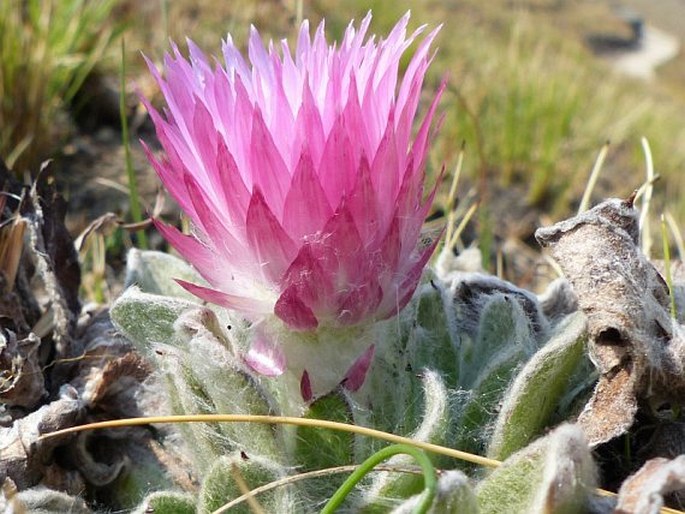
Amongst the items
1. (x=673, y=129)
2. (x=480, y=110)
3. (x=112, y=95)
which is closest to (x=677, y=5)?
(x=673, y=129)

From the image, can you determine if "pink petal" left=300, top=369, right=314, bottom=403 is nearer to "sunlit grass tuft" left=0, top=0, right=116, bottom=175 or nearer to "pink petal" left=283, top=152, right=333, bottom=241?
"pink petal" left=283, top=152, right=333, bottom=241

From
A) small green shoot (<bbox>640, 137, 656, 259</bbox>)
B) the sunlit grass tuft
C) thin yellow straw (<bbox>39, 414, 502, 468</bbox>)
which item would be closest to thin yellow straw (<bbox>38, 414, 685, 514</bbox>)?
thin yellow straw (<bbox>39, 414, 502, 468</bbox>)

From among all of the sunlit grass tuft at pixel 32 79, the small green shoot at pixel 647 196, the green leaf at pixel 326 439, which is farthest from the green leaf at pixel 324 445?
the sunlit grass tuft at pixel 32 79

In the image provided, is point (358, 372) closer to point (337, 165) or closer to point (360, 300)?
point (360, 300)

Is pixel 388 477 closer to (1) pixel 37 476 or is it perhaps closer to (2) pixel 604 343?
(2) pixel 604 343

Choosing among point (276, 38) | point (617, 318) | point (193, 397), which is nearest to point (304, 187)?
point (193, 397)
